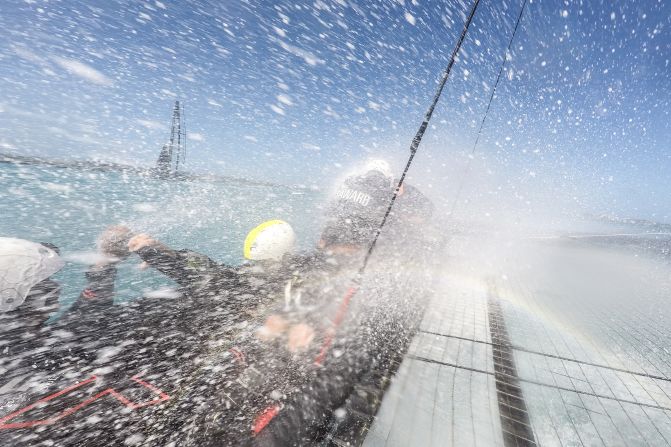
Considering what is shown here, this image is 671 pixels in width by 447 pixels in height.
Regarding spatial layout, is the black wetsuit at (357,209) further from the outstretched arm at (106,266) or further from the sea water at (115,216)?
the sea water at (115,216)

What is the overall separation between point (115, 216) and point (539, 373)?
204 feet

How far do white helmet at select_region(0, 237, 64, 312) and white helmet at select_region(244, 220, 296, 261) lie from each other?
3.64m

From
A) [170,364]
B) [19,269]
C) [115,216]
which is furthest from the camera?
[115,216]

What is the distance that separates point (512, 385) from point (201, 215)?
66.3m

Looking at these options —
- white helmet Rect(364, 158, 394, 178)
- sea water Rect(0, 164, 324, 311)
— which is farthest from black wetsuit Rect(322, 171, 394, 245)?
sea water Rect(0, 164, 324, 311)

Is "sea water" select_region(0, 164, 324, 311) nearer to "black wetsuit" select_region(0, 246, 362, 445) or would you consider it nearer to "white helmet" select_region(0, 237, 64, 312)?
"black wetsuit" select_region(0, 246, 362, 445)

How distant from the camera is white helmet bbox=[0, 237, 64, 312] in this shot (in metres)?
3.45

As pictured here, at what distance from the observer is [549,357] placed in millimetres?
5555


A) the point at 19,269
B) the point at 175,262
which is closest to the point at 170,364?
the point at 175,262

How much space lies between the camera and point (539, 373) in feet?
15.9

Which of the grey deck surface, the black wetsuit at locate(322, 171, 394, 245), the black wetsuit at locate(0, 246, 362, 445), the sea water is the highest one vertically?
the black wetsuit at locate(322, 171, 394, 245)

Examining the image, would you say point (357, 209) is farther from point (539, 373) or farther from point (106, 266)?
point (106, 266)

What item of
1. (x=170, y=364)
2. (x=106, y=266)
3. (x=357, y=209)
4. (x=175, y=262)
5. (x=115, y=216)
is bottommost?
(x=115, y=216)

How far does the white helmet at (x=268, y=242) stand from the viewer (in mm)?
6965
